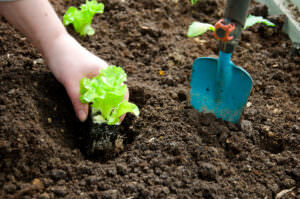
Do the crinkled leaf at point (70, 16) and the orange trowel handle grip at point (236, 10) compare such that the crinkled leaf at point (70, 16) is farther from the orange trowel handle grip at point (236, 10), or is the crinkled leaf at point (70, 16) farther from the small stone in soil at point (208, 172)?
the small stone in soil at point (208, 172)

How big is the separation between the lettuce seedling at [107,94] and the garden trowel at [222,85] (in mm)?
511

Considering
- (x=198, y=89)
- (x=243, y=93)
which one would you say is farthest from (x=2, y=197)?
(x=243, y=93)

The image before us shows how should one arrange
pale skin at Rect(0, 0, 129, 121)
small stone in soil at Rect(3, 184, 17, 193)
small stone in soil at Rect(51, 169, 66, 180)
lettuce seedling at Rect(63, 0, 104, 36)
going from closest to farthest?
small stone in soil at Rect(3, 184, 17, 193) → small stone in soil at Rect(51, 169, 66, 180) → pale skin at Rect(0, 0, 129, 121) → lettuce seedling at Rect(63, 0, 104, 36)

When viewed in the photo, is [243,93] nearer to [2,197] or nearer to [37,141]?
[37,141]

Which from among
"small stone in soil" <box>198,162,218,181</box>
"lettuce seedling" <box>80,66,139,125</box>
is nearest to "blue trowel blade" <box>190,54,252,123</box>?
"small stone in soil" <box>198,162,218,181</box>

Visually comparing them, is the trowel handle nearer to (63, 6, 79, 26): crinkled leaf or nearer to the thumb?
the thumb

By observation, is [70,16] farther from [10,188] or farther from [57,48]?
[10,188]

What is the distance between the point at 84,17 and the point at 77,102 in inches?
34.9

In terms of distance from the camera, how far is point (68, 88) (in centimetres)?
174

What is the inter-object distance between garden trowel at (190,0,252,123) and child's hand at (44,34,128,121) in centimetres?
61

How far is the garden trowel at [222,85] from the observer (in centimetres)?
181

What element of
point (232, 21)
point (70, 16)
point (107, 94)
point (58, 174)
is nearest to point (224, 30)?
point (232, 21)

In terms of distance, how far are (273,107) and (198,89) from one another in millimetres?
503

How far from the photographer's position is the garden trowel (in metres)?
1.81
